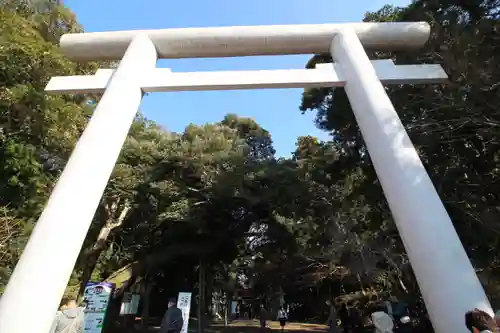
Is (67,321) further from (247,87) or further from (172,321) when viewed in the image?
(247,87)

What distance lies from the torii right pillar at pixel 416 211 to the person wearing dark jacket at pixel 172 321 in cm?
337

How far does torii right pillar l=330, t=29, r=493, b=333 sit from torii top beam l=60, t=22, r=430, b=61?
61 cm

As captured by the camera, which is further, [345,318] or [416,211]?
[345,318]

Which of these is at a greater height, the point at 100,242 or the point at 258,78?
the point at 100,242

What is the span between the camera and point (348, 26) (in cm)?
634

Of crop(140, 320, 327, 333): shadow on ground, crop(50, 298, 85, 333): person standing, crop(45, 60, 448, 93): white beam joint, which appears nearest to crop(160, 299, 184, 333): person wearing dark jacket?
crop(50, 298, 85, 333): person standing

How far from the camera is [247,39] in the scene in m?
6.29

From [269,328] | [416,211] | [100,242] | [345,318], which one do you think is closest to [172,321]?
[416,211]

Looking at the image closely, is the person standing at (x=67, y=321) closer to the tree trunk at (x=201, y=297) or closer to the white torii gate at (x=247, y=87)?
the white torii gate at (x=247, y=87)

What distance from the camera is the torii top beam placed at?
626 centimetres

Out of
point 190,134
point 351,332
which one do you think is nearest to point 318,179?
point 351,332

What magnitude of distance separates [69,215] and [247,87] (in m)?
2.98

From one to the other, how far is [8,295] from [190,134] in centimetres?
1450

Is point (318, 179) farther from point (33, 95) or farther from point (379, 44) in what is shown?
point (33, 95)
